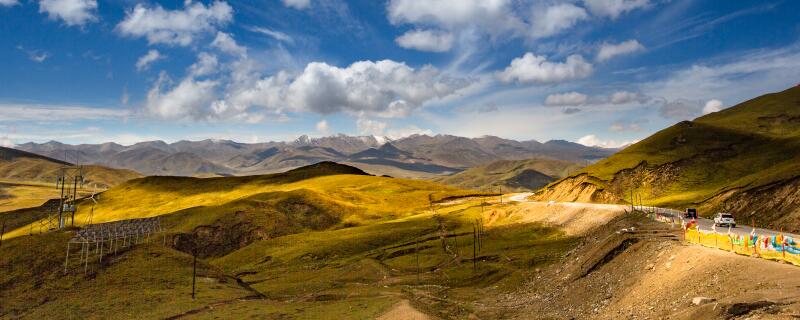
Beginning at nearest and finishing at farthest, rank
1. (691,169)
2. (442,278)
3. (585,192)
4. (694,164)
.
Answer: (442,278)
(691,169)
(694,164)
(585,192)

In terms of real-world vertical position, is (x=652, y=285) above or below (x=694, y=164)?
below

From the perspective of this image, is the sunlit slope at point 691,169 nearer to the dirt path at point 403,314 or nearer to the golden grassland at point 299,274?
the golden grassland at point 299,274

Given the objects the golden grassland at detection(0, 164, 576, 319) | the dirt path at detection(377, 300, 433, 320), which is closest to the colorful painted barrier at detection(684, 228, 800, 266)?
the golden grassland at detection(0, 164, 576, 319)

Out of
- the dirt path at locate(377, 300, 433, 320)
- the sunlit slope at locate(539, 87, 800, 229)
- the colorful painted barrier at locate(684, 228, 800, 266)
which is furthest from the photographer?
the sunlit slope at locate(539, 87, 800, 229)

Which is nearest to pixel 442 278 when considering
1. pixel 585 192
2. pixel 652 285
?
pixel 652 285

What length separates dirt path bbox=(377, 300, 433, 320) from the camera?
61219 mm

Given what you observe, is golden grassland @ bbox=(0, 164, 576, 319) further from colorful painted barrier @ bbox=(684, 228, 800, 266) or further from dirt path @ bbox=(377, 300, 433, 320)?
colorful painted barrier @ bbox=(684, 228, 800, 266)

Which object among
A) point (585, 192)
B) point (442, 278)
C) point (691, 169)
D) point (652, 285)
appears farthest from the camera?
point (585, 192)

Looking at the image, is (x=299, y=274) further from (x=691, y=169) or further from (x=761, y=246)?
(x=691, y=169)

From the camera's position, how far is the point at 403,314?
207ft

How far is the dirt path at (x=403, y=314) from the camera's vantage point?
201 feet

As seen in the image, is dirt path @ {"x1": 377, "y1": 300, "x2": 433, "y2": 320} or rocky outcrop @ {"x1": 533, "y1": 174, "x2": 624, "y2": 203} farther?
rocky outcrop @ {"x1": 533, "y1": 174, "x2": 624, "y2": 203}

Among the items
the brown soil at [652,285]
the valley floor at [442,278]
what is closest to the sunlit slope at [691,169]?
the valley floor at [442,278]

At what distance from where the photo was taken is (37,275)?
8544 centimetres
